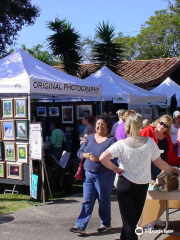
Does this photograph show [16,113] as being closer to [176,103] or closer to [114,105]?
[114,105]

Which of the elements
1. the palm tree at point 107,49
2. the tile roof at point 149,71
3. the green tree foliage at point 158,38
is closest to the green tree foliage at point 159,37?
the green tree foliage at point 158,38

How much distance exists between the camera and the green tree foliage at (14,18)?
16.1 metres

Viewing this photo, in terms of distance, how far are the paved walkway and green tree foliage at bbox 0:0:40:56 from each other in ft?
35.5

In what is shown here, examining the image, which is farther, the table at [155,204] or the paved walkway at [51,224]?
the paved walkway at [51,224]

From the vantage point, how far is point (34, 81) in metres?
7.93

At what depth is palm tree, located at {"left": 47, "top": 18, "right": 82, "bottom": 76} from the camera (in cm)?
1647

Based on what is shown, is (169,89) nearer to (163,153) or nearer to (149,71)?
(149,71)

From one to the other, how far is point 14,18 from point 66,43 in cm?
243

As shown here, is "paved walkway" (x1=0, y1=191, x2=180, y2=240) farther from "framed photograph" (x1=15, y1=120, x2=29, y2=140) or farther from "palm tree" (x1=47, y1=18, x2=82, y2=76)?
"palm tree" (x1=47, y1=18, x2=82, y2=76)

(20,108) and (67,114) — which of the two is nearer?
(20,108)

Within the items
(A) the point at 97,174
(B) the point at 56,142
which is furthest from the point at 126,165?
(B) the point at 56,142

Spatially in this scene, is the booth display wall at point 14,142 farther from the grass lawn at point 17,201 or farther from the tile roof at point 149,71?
the tile roof at point 149,71

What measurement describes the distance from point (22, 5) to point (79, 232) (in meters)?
13.0

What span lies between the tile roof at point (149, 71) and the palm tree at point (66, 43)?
11.8 ft
